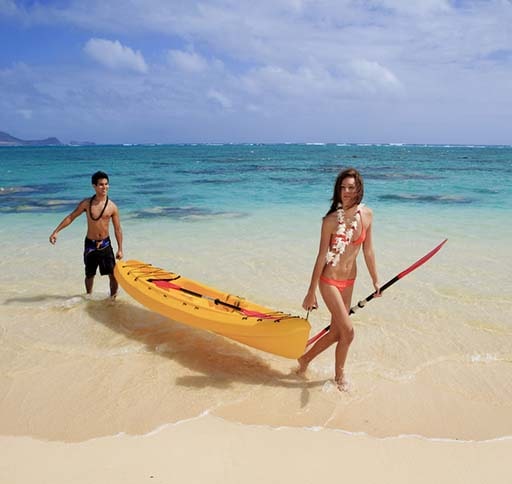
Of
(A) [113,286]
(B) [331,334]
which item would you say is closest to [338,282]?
(B) [331,334]

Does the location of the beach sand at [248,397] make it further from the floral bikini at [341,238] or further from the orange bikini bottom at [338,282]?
the floral bikini at [341,238]

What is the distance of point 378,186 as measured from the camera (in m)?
20.7

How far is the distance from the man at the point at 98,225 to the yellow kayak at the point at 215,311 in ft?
0.69

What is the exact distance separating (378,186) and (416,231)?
435 inches

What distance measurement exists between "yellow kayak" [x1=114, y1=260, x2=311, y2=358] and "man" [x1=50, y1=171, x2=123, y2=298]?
8.3 inches

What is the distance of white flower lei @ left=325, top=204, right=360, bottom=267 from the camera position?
3408 mm

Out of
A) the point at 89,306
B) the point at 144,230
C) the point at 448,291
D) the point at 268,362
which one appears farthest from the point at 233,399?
the point at 144,230

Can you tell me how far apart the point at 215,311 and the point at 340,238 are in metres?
1.54

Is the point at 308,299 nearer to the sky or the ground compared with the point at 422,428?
nearer to the sky

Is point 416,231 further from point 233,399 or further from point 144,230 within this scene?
point 233,399

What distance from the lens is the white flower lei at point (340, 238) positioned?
11.2ft

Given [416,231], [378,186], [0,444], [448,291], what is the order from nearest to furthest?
1. [0,444]
2. [448,291]
3. [416,231]
4. [378,186]

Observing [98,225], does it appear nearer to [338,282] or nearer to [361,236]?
[338,282]

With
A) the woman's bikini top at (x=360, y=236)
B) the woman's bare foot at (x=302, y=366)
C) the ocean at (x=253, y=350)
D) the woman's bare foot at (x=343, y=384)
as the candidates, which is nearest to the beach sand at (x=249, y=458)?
the ocean at (x=253, y=350)
